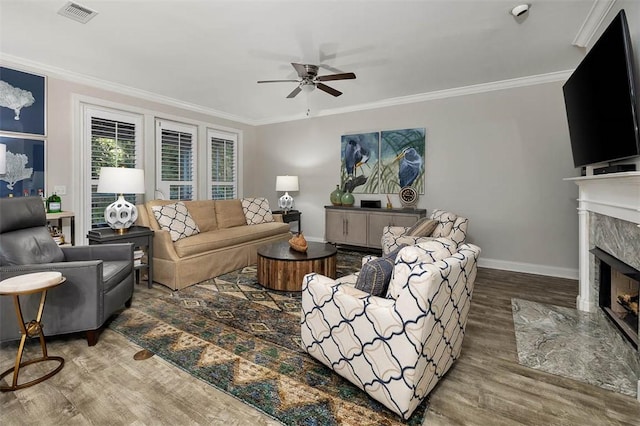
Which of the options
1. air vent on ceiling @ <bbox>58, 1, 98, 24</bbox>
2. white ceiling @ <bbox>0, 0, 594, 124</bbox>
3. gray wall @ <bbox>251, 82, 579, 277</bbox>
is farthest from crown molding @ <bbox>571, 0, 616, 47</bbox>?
air vent on ceiling @ <bbox>58, 1, 98, 24</bbox>

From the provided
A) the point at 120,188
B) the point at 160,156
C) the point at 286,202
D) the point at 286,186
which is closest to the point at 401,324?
the point at 120,188

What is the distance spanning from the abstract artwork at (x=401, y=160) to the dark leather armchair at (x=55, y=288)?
13.5ft

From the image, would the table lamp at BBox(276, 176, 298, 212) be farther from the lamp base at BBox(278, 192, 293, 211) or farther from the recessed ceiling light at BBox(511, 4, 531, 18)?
the recessed ceiling light at BBox(511, 4, 531, 18)

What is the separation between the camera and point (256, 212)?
208 inches

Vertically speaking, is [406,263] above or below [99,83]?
below

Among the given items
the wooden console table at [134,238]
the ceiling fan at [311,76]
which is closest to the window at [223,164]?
the wooden console table at [134,238]

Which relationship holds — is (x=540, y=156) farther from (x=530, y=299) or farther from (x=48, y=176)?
(x=48, y=176)

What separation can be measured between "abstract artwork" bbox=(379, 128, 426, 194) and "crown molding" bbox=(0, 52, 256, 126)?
3262mm

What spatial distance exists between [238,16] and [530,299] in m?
3.99

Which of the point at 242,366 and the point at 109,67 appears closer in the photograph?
the point at 242,366

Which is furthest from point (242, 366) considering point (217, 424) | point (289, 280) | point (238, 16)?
point (238, 16)

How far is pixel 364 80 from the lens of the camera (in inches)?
167

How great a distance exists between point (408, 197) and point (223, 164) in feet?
12.1

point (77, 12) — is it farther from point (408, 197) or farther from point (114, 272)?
point (408, 197)
